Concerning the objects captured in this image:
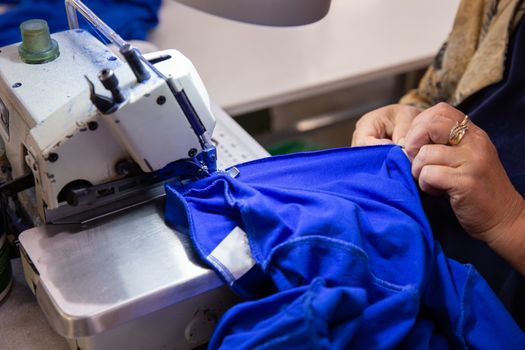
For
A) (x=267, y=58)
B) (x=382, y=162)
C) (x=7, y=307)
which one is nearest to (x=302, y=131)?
(x=267, y=58)

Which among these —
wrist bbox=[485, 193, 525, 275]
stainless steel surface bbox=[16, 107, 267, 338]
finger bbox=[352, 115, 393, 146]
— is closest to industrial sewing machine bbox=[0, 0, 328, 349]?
stainless steel surface bbox=[16, 107, 267, 338]

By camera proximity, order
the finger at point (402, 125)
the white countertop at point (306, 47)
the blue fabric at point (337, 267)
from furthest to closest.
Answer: the white countertop at point (306, 47)
the finger at point (402, 125)
the blue fabric at point (337, 267)

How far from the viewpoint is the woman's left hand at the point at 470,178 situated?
0.88m

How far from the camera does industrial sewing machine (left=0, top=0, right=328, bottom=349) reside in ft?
2.50

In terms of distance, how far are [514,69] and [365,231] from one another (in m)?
0.49

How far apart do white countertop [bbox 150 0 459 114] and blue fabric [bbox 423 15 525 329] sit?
0.45 m

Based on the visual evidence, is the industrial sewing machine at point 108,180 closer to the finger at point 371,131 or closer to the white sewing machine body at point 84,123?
the white sewing machine body at point 84,123

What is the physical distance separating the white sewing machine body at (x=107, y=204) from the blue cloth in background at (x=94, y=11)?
0.67 m

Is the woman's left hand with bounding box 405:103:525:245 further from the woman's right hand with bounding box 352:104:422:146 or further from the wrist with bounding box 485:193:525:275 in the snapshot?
the woman's right hand with bounding box 352:104:422:146

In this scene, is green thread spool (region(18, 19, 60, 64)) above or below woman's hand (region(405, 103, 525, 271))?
above

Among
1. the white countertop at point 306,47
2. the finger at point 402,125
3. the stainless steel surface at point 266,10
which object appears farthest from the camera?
the white countertop at point 306,47

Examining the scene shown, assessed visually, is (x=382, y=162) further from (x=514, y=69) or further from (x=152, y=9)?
(x=152, y=9)

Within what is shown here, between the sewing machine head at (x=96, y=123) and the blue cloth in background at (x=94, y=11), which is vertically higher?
the sewing machine head at (x=96, y=123)

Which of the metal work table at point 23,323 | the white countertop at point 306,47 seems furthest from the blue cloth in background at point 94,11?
the metal work table at point 23,323
